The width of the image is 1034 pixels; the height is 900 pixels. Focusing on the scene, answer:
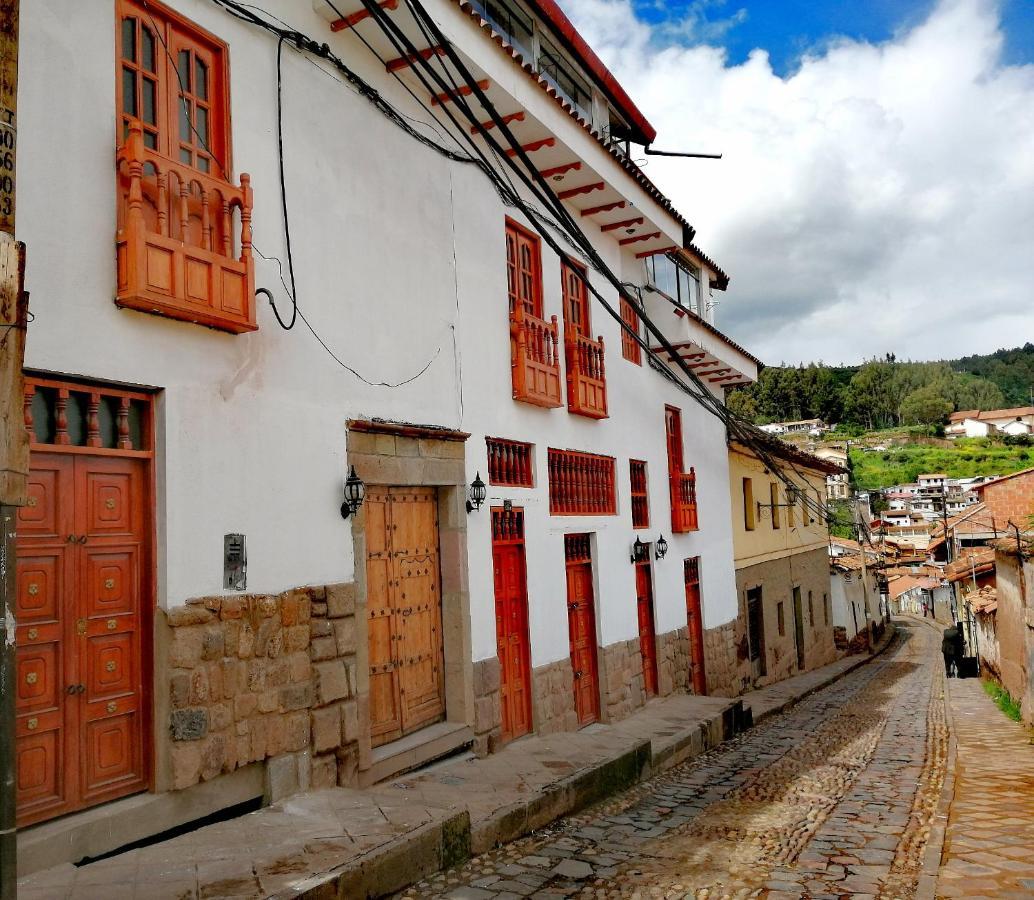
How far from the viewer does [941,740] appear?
11.1 m

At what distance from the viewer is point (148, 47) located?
5.43 metres

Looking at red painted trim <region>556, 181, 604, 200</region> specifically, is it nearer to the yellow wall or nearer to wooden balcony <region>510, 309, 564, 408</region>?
wooden balcony <region>510, 309, 564, 408</region>

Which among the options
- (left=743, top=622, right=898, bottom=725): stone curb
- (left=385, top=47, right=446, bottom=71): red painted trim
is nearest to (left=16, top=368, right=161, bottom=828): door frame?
(left=385, top=47, right=446, bottom=71): red painted trim

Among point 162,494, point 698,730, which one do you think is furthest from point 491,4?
point 698,730

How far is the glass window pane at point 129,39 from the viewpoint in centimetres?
527

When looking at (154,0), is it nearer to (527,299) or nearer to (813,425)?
(527,299)

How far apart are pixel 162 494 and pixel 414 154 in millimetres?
4219

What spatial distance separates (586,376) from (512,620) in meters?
3.30

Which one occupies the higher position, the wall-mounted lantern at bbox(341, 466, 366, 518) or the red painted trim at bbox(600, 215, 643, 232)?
the red painted trim at bbox(600, 215, 643, 232)

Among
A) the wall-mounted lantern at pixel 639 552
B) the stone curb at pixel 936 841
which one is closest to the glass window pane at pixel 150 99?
the stone curb at pixel 936 841

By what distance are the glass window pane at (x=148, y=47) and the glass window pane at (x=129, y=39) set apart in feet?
0.22

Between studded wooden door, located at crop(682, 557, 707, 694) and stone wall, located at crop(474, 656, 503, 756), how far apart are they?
6.26m

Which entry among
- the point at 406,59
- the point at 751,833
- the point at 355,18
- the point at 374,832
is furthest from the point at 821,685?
the point at 355,18

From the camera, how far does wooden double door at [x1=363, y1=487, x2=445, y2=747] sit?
22.8ft
